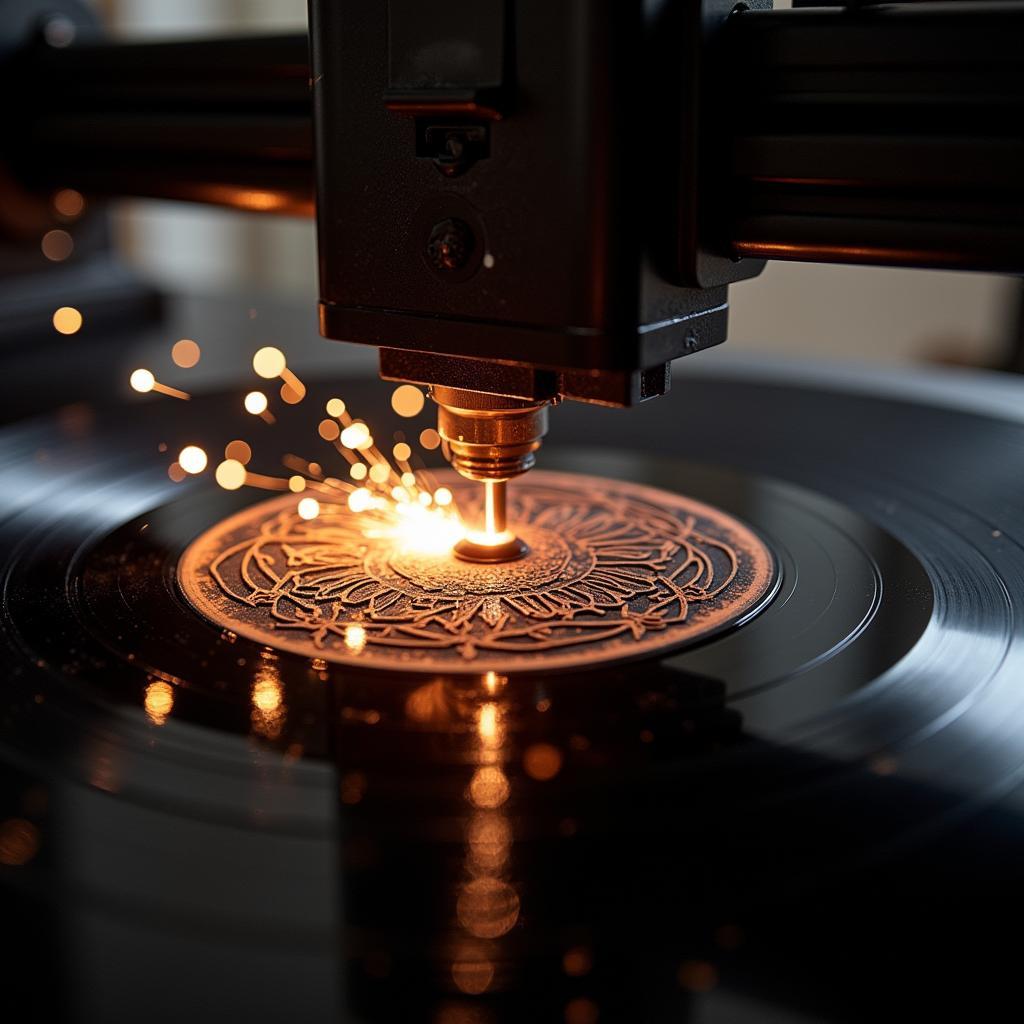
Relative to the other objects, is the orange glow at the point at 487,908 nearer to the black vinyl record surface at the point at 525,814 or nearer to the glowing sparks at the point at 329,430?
the black vinyl record surface at the point at 525,814

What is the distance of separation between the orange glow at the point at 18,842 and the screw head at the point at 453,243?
326mm

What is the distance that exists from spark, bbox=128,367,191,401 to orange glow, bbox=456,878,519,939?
0.87 meters

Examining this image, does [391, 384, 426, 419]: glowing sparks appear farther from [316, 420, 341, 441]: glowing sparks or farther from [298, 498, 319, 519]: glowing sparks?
[298, 498, 319, 519]: glowing sparks

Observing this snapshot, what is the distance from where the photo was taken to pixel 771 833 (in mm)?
468

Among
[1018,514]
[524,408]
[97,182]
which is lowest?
[1018,514]

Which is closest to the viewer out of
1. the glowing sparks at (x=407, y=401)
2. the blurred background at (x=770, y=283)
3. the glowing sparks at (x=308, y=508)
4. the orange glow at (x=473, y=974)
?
the orange glow at (x=473, y=974)

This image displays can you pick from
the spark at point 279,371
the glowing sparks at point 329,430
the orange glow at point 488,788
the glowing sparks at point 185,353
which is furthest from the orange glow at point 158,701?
the glowing sparks at point 185,353

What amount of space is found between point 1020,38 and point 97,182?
0.93 meters

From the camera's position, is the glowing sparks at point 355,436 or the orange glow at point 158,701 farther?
the glowing sparks at point 355,436

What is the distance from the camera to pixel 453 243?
2.03ft

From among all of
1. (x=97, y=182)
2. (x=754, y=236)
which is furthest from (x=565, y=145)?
(x=97, y=182)

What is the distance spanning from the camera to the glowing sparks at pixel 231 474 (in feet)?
3.11

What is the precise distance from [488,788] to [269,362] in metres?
0.94

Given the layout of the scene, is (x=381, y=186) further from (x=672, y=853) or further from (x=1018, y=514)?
(x=1018, y=514)
